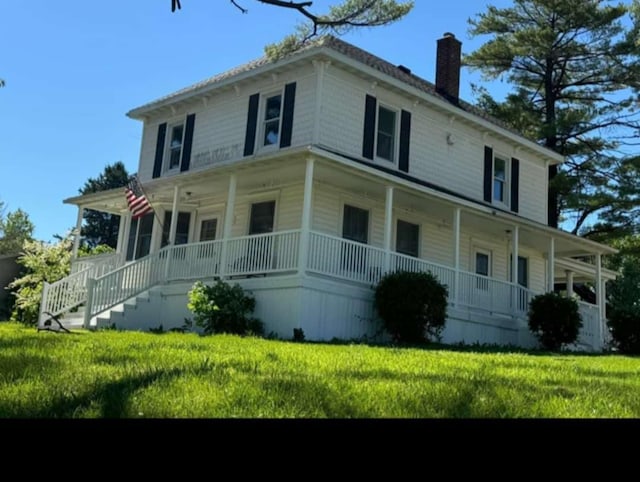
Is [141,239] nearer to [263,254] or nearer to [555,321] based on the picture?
[263,254]

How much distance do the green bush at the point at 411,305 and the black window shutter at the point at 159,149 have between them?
29.2 ft

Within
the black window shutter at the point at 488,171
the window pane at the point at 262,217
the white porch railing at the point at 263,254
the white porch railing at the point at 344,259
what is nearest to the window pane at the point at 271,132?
the window pane at the point at 262,217

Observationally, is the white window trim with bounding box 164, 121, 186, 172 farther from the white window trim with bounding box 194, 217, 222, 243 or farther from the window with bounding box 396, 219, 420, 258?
the window with bounding box 396, 219, 420, 258

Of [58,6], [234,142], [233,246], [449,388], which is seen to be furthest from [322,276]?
[449,388]

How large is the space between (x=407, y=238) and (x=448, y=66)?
6560 millimetres

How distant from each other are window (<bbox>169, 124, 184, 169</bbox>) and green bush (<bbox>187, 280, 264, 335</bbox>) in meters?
6.89

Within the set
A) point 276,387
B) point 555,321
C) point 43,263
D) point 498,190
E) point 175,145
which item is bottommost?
point 276,387

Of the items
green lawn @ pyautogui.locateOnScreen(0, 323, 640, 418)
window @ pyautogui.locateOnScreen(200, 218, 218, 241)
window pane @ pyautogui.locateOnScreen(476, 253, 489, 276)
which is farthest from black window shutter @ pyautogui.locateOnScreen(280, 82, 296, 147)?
green lawn @ pyautogui.locateOnScreen(0, 323, 640, 418)

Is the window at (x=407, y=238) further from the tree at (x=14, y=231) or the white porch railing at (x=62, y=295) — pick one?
the tree at (x=14, y=231)

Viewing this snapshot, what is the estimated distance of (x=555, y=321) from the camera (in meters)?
15.9

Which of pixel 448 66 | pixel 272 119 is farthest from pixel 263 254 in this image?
pixel 448 66

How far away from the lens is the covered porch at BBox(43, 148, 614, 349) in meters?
13.8

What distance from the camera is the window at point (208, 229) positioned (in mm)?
18078
